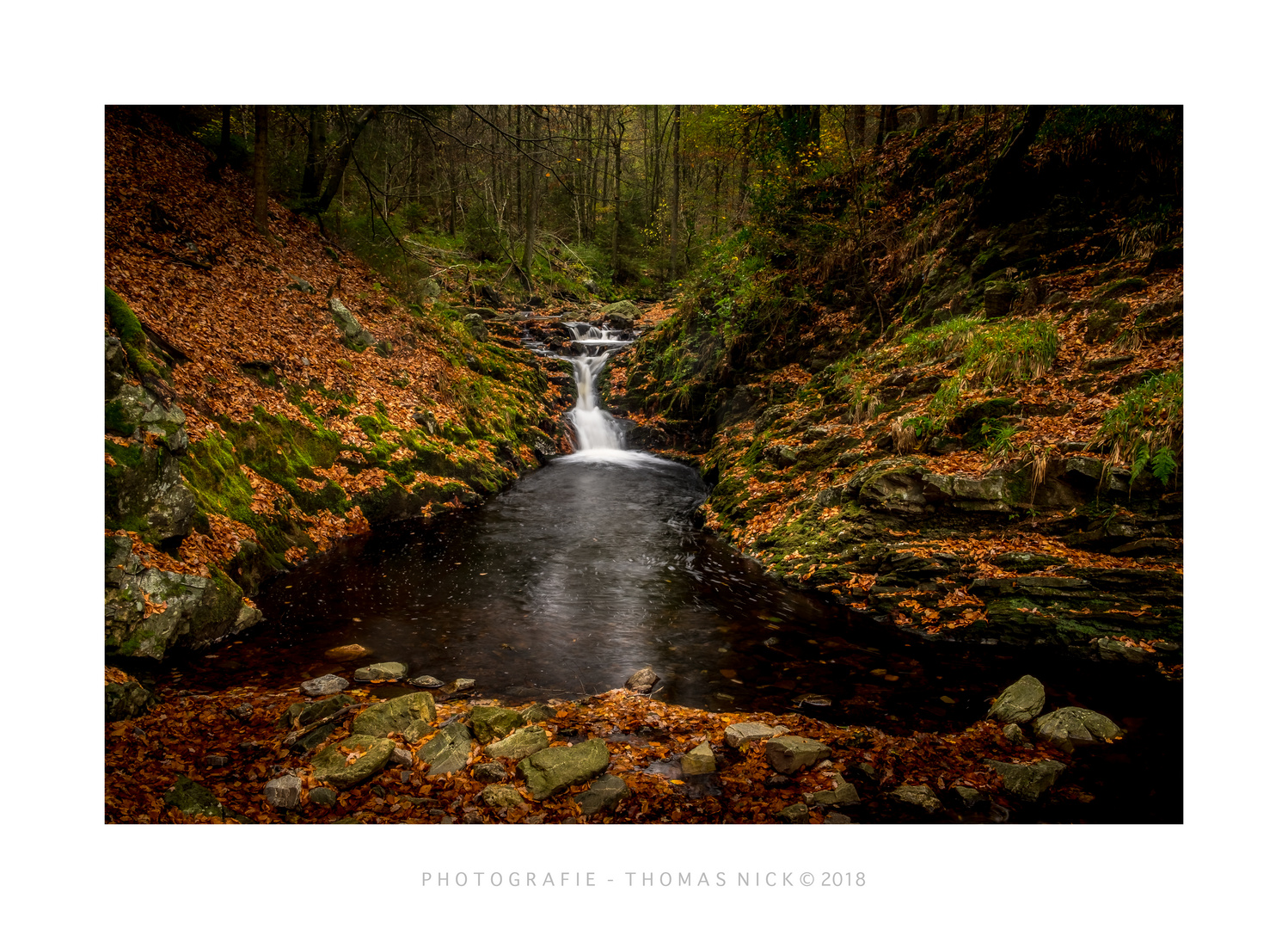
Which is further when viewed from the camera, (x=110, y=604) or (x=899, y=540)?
(x=899, y=540)

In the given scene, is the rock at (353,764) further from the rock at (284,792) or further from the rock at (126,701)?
the rock at (126,701)

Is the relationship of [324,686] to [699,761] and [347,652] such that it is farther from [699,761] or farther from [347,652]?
[699,761]

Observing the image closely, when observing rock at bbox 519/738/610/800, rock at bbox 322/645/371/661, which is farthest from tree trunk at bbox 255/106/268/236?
rock at bbox 519/738/610/800

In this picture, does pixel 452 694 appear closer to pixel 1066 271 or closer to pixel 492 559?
pixel 492 559

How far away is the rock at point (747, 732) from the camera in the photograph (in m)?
4.24

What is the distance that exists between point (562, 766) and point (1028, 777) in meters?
2.90

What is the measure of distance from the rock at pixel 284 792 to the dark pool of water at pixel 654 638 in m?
1.84

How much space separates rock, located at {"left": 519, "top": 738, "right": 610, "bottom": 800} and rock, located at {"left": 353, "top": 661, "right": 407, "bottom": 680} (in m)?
2.06

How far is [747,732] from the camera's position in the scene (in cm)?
433

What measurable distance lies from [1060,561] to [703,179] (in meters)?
30.4

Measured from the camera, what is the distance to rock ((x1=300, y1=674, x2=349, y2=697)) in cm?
488

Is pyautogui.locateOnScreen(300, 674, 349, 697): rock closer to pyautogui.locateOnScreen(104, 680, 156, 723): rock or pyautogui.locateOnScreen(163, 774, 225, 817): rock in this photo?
pyautogui.locateOnScreen(104, 680, 156, 723): rock

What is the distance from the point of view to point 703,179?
1257 inches

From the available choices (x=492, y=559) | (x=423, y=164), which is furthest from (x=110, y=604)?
(x=423, y=164)
